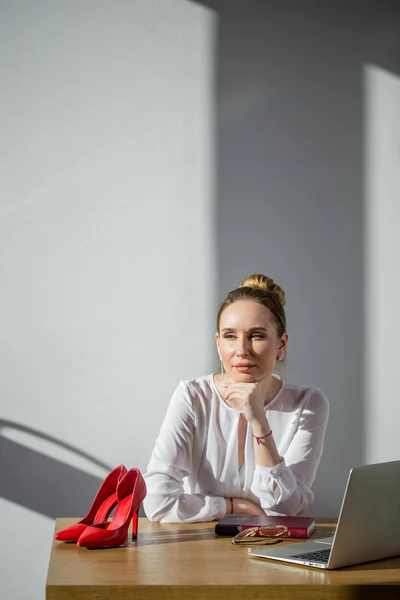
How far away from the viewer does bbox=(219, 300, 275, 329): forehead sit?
2492 mm

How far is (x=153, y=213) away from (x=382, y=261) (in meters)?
0.96

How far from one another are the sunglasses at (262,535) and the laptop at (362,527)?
100 millimetres

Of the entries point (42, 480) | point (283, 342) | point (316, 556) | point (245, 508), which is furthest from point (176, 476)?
point (42, 480)

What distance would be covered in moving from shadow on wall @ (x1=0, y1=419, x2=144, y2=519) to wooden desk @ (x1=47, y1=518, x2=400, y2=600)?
136 centimetres

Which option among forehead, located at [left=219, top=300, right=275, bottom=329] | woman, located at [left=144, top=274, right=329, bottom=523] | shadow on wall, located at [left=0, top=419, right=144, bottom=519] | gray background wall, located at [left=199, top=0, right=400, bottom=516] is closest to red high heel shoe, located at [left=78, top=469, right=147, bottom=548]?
woman, located at [left=144, top=274, right=329, bottom=523]

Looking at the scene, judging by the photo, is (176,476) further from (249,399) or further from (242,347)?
(242,347)

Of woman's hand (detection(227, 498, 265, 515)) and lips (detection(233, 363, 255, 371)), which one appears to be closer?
woman's hand (detection(227, 498, 265, 515))

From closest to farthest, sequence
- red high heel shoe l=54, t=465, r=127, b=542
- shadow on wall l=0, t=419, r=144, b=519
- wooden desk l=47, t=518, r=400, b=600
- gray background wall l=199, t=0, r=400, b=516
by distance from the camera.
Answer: wooden desk l=47, t=518, r=400, b=600 < red high heel shoe l=54, t=465, r=127, b=542 < shadow on wall l=0, t=419, r=144, b=519 < gray background wall l=199, t=0, r=400, b=516

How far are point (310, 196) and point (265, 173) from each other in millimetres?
207

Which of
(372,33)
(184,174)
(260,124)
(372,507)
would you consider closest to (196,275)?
(184,174)

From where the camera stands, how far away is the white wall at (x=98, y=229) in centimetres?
316

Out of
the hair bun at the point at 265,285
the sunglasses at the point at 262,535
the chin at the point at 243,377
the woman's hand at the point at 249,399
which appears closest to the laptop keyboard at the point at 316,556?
the sunglasses at the point at 262,535

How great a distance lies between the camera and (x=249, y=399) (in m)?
A: 2.31

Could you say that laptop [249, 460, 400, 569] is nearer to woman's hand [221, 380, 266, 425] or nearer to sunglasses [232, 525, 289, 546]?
sunglasses [232, 525, 289, 546]
